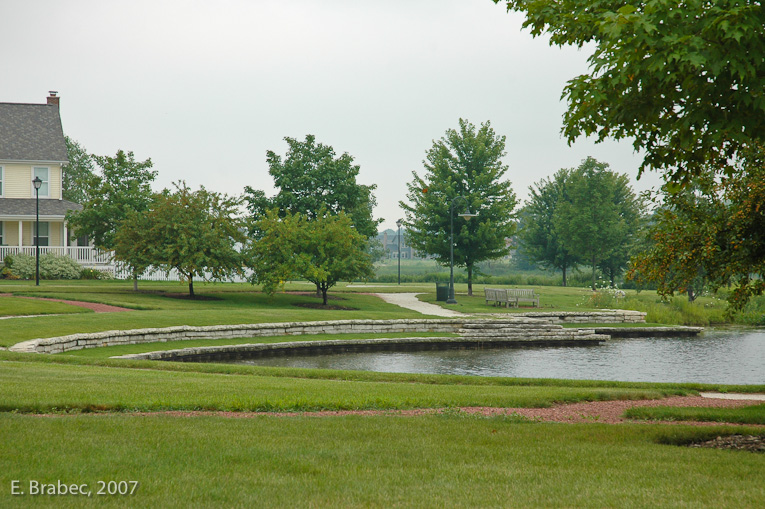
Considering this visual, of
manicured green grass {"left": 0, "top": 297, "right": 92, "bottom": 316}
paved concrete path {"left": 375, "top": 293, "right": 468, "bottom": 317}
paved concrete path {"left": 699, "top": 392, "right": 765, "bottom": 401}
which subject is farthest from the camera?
paved concrete path {"left": 375, "top": 293, "right": 468, "bottom": 317}

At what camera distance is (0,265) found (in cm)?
3628

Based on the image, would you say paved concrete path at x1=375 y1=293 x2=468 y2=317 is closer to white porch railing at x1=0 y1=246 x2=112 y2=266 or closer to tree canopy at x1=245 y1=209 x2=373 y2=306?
tree canopy at x1=245 y1=209 x2=373 y2=306

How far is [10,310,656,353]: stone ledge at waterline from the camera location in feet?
59.8

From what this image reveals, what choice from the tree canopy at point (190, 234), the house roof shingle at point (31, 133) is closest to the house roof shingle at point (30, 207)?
the house roof shingle at point (31, 133)

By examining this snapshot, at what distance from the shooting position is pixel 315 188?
1683 inches

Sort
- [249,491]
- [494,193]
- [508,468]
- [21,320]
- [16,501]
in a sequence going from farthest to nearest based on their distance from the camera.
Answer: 1. [494,193]
2. [21,320]
3. [508,468]
4. [249,491]
5. [16,501]

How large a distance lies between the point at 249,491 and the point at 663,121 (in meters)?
5.95

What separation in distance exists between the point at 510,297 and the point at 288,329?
49.5 ft

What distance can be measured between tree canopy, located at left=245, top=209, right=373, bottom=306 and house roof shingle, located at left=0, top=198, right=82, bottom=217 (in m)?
14.4

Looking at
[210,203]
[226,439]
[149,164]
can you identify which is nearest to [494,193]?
[210,203]

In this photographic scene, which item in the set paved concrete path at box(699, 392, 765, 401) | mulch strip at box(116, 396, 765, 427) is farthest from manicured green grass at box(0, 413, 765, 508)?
paved concrete path at box(699, 392, 765, 401)

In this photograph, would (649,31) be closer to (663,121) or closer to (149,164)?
(663,121)

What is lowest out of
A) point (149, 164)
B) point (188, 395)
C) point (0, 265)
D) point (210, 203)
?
point (188, 395)

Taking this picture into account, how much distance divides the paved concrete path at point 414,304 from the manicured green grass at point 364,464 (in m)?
21.2
